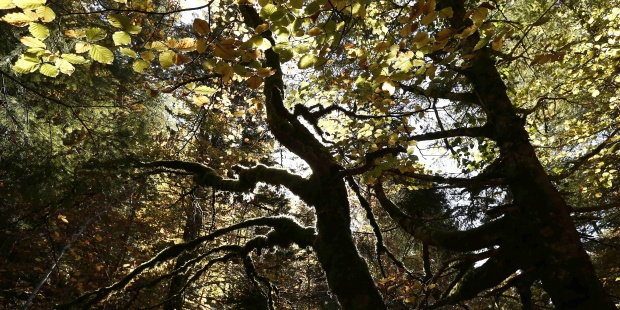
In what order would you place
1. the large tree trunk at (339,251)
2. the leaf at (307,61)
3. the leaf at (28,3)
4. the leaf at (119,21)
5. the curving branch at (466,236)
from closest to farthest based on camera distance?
the leaf at (28,3)
the leaf at (119,21)
the leaf at (307,61)
the curving branch at (466,236)
the large tree trunk at (339,251)

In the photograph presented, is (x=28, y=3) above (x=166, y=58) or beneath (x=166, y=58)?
beneath

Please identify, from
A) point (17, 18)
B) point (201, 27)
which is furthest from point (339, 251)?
point (17, 18)

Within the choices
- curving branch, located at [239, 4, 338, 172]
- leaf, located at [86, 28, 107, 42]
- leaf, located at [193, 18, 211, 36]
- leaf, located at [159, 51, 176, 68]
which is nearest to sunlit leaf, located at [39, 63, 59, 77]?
leaf, located at [86, 28, 107, 42]

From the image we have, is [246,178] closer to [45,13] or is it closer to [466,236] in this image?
[466,236]

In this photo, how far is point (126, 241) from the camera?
11062 mm

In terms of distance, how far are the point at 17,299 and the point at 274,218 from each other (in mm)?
10654

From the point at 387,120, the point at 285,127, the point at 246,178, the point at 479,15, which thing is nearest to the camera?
the point at 479,15

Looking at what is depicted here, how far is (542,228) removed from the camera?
2.80m

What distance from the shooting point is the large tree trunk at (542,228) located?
2.57 m

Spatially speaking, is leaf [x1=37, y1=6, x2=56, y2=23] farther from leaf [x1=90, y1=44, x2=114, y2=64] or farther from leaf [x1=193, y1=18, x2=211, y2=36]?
leaf [x1=193, y1=18, x2=211, y2=36]

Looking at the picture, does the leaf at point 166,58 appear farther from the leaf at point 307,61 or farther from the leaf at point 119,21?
the leaf at point 307,61

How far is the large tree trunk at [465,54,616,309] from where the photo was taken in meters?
2.57

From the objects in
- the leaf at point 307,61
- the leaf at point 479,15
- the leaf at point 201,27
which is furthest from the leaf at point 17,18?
the leaf at point 479,15

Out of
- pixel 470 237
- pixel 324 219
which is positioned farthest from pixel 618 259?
pixel 324 219
